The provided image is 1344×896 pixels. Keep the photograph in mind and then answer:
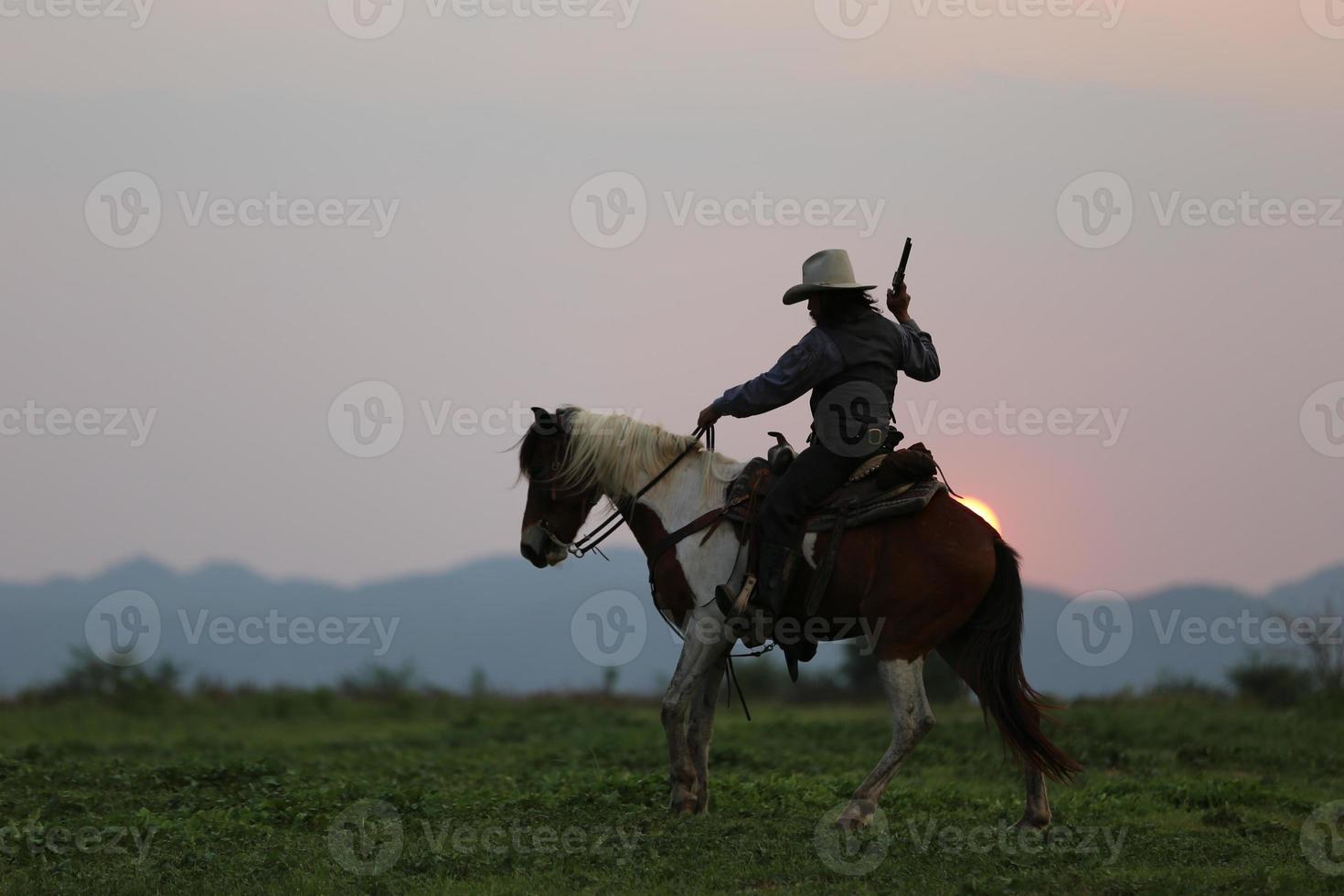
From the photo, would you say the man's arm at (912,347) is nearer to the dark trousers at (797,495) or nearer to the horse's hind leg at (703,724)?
the dark trousers at (797,495)

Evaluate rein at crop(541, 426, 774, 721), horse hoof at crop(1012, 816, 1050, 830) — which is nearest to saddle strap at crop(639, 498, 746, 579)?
rein at crop(541, 426, 774, 721)

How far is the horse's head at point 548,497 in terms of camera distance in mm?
10352

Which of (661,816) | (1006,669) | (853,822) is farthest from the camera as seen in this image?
(661,816)

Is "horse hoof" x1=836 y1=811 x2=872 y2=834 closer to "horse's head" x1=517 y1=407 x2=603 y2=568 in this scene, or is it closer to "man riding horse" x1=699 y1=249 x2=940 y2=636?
"man riding horse" x1=699 y1=249 x2=940 y2=636

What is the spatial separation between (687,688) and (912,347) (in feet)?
8.93

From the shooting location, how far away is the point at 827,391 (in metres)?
9.71

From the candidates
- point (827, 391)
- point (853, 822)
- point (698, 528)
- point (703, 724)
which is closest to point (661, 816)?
point (703, 724)

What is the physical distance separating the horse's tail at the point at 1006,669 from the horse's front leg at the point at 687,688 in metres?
1.63

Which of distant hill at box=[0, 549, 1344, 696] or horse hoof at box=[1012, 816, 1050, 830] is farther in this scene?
distant hill at box=[0, 549, 1344, 696]

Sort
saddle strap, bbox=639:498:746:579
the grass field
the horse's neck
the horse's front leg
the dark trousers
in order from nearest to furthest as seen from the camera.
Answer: the grass field, the dark trousers, the horse's front leg, saddle strap, bbox=639:498:746:579, the horse's neck

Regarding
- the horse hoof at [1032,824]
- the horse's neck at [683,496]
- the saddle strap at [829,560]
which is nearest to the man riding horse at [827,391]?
the saddle strap at [829,560]

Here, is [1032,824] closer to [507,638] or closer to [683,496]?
[683,496]

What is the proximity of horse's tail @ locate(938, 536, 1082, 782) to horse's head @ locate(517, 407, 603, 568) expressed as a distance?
2.76m

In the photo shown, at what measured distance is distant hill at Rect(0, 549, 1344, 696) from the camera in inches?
704
